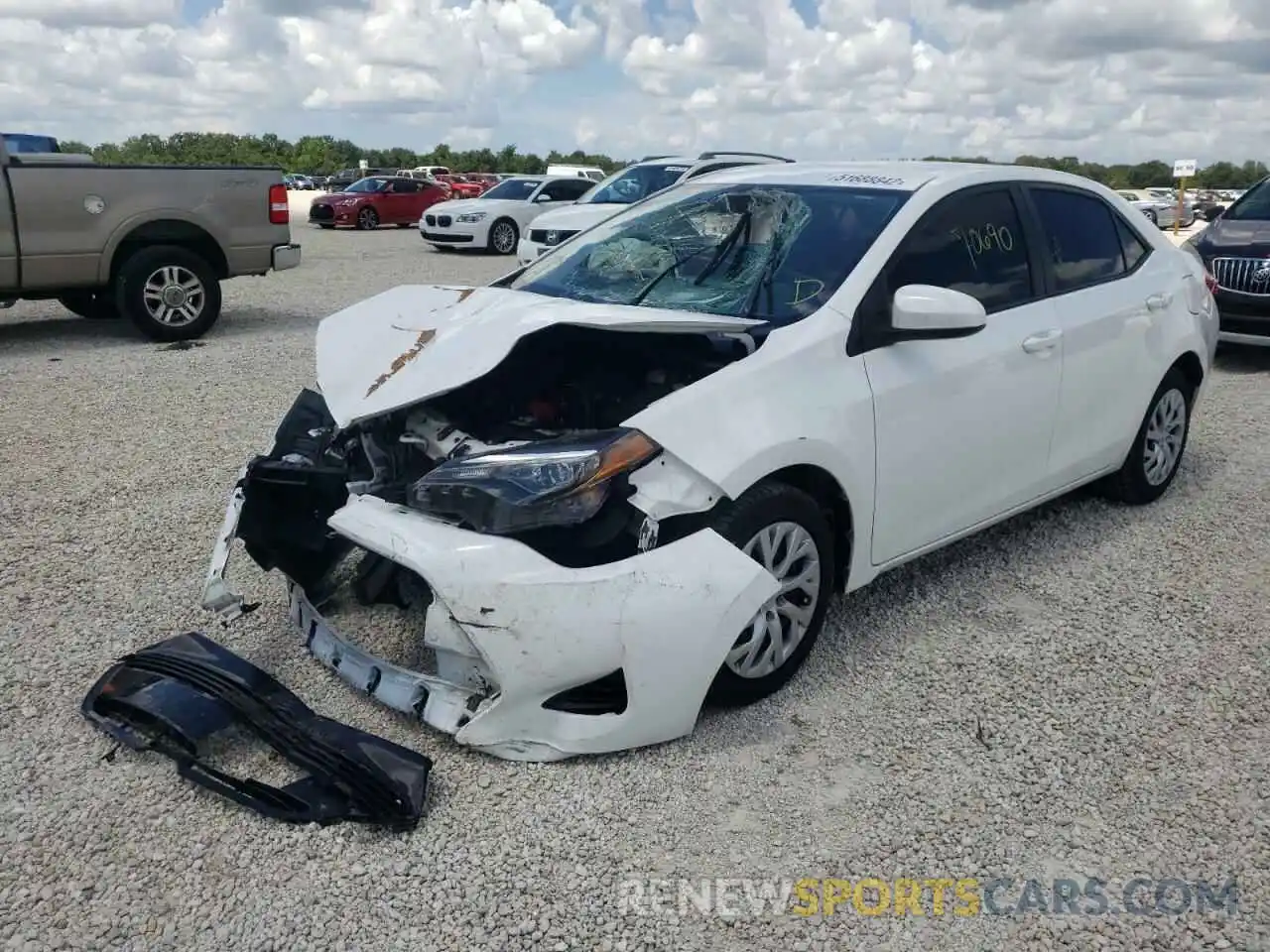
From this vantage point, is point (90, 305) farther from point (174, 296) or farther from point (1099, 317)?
point (1099, 317)

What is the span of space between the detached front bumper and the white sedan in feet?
59.4

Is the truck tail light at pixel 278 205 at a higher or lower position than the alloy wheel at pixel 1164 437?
higher

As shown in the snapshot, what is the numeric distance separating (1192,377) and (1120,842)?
3.40 metres

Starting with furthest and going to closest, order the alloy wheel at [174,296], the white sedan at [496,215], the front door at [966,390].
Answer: the white sedan at [496,215] < the alloy wheel at [174,296] < the front door at [966,390]

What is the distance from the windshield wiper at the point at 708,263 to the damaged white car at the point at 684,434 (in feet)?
0.04

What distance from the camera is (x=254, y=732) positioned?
3.09 meters

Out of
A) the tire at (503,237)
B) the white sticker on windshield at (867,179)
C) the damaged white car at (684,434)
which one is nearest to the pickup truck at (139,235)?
the damaged white car at (684,434)

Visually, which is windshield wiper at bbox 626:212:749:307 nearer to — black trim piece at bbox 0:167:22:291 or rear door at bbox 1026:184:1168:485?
rear door at bbox 1026:184:1168:485

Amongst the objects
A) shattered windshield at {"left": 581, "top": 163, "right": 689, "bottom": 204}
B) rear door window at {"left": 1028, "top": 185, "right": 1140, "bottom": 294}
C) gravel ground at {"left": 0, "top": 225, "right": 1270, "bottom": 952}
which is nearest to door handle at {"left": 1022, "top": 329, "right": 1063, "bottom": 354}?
rear door window at {"left": 1028, "top": 185, "right": 1140, "bottom": 294}

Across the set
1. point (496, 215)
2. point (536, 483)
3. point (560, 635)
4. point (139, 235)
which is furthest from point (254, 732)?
point (496, 215)

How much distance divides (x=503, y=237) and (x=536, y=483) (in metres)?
18.7

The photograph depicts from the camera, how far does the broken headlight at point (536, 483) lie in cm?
299

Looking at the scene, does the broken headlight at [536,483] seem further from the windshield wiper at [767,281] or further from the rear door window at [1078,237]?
the rear door window at [1078,237]

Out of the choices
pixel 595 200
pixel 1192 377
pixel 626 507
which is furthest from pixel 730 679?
pixel 595 200
